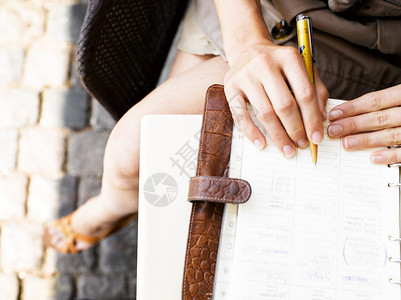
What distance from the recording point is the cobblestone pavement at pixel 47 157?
1568 mm

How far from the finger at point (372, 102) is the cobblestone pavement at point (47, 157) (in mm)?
1126

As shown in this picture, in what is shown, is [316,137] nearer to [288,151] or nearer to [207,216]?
[288,151]

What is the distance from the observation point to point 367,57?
3.17 ft

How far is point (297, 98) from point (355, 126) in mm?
155

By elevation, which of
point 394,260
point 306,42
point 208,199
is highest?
point 306,42

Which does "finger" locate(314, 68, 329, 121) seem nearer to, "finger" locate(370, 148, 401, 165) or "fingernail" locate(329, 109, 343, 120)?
"fingernail" locate(329, 109, 343, 120)

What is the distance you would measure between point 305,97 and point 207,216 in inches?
12.7

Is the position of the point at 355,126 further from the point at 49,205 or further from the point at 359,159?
the point at 49,205

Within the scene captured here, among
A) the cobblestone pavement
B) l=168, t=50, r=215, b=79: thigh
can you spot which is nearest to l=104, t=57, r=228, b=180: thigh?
l=168, t=50, r=215, b=79: thigh

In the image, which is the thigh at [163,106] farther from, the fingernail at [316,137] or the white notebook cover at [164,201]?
the fingernail at [316,137]

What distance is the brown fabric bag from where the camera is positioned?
749 millimetres

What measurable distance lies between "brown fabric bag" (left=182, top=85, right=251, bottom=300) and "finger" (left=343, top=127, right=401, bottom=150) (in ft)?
0.82

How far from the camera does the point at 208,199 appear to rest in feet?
2.44

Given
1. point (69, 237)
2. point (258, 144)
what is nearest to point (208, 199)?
point (258, 144)
